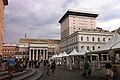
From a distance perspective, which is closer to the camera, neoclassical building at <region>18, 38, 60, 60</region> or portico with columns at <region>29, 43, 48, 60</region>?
portico with columns at <region>29, 43, 48, 60</region>

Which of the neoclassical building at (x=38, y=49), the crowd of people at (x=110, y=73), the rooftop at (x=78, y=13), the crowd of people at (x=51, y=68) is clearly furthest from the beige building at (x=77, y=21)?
the crowd of people at (x=110, y=73)

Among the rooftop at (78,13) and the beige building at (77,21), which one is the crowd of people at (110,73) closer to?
the beige building at (77,21)

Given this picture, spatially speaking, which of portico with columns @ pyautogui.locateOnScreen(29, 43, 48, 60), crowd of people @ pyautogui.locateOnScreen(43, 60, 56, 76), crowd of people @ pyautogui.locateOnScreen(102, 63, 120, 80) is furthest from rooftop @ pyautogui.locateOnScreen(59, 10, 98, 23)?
crowd of people @ pyautogui.locateOnScreen(102, 63, 120, 80)

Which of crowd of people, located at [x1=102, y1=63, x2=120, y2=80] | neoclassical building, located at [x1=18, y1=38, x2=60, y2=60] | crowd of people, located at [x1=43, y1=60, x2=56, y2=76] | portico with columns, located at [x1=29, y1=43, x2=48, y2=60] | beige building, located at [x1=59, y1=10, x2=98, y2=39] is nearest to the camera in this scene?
crowd of people, located at [x1=102, y1=63, x2=120, y2=80]

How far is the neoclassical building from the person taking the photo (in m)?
127

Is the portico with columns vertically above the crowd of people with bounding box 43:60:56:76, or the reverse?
the portico with columns

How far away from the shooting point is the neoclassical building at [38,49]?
12719 centimetres

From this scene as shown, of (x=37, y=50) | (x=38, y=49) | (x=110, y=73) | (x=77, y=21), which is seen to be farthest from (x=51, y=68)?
(x=38, y=49)

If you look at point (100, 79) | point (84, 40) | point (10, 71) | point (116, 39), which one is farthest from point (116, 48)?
point (84, 40)

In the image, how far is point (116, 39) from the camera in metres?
18.9

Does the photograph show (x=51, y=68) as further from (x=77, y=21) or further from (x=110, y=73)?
(x=77, y=21)

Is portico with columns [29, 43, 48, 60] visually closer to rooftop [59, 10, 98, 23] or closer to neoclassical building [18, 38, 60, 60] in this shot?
neoclassical building [18, 38, 60, 60]

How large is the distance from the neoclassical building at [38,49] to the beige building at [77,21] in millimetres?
17225

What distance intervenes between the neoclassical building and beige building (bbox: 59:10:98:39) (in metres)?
17.2
